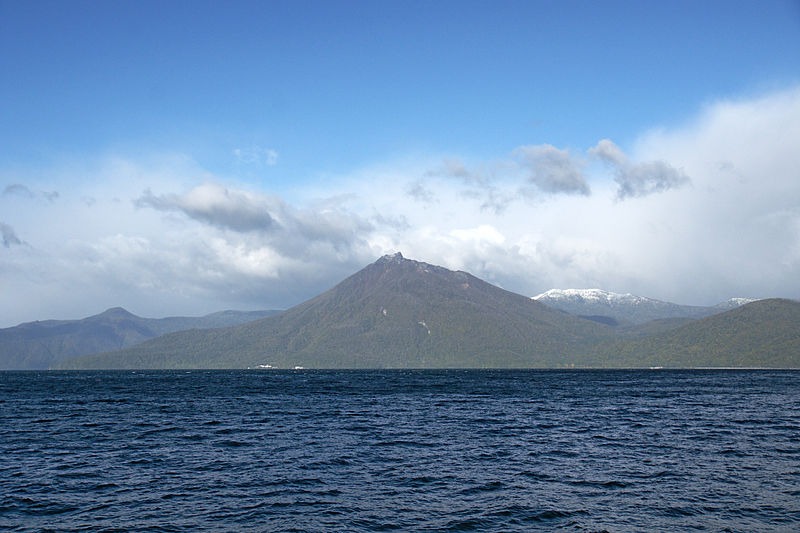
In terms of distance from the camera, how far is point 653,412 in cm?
9438

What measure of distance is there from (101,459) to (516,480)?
3608 centimetres

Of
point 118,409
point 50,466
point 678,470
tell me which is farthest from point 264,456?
point 118,409

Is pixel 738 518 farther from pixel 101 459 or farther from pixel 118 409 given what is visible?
pixel 118 409

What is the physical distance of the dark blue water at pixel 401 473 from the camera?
34906 mm

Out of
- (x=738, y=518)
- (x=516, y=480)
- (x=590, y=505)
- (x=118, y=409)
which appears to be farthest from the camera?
(x=118, y=409)

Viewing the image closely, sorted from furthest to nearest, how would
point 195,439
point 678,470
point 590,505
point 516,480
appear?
point 195,439 → point 678,470 → point 516,480 → point 590,505

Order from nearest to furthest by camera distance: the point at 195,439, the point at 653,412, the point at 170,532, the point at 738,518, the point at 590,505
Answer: the point at 170,532 → the point at 738,518 → the point at 590,505 → the point at 195,439 → the point at 653,412

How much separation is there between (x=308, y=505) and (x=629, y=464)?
91.8 feet

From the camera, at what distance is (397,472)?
155 ft

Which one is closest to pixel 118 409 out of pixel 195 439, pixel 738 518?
pixel 195 439

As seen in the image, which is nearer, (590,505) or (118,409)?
(590,505)

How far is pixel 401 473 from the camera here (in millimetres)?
46812

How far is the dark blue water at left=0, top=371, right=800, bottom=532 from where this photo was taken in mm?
34906

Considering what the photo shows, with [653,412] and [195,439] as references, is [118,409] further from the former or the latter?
[653,412]
